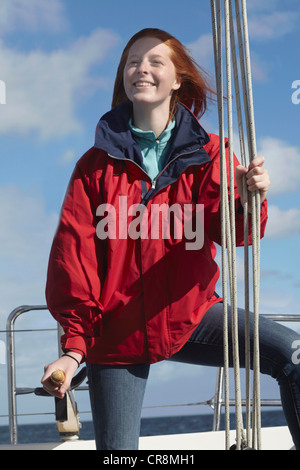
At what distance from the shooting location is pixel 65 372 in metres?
1.49

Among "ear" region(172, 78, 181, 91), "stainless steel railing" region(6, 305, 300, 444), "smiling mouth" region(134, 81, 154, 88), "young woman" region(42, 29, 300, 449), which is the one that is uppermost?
"ear" region(172, 78, 181, 91)

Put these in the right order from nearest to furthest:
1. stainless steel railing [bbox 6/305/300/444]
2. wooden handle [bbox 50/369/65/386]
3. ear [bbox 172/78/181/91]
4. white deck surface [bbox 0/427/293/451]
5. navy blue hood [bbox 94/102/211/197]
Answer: wooden handle [bbox 50/369/65/386]
navy blue hood [bbox 94/102/211/197]
ear [bbox 172/78/181/91]
white deck surface [bbox 0/427/293/451]
stainless steel railing [bbox 6/305/300/444]

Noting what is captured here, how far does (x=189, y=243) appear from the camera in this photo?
5.25ft

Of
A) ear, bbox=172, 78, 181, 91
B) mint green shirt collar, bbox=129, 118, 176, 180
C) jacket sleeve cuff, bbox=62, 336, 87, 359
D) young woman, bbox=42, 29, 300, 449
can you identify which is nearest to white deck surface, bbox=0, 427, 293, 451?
young woman, bbox=42, 29, 300, 449

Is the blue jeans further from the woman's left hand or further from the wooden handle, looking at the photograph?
the woman's left hand

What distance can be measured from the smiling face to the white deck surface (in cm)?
164

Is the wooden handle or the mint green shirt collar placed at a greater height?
the mint green shirt collar

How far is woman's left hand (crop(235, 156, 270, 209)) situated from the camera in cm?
143

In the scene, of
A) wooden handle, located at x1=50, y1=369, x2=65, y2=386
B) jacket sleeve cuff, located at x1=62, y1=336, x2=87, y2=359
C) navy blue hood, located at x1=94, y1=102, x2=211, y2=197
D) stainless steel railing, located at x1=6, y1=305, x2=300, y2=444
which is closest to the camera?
wooden handle, located at x1=50, y1=369, x2=65, y2=386

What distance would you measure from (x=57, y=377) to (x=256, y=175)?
629mm
